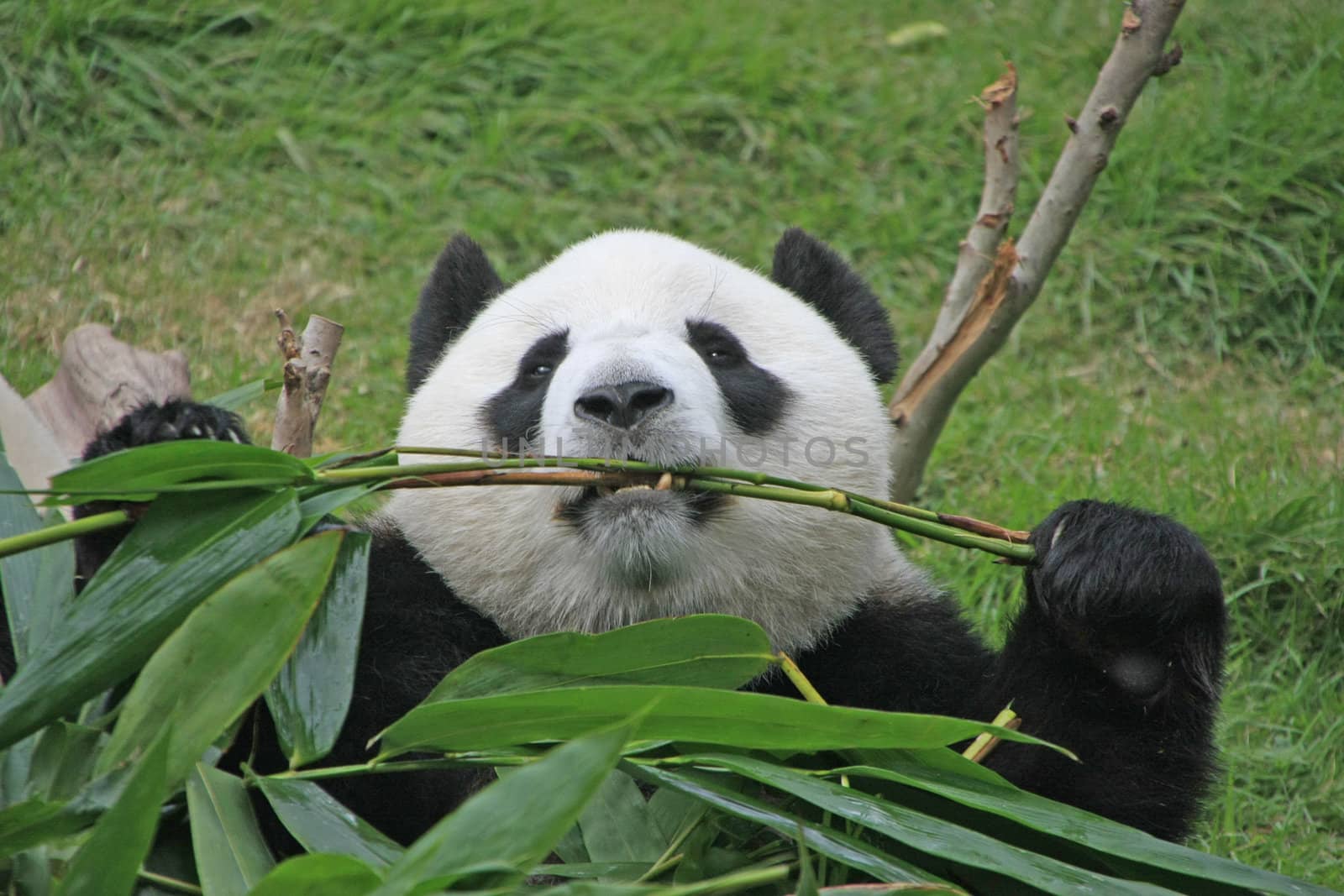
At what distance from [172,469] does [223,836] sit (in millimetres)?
575

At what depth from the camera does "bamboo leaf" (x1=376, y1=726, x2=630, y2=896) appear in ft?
5.76

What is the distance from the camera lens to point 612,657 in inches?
89.7

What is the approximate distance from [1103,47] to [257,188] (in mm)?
4536

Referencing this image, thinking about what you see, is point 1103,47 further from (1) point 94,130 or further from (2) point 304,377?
(2) point 304,377

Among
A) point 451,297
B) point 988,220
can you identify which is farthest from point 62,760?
point 988,220

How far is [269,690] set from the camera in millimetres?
2240

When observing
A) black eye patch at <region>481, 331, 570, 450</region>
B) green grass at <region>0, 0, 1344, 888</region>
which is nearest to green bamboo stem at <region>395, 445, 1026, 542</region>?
black eye patch at <region>481, 331, 570, 450</region>

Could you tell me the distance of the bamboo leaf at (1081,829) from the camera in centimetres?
229

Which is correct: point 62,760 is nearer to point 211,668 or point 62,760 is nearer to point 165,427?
point 211,668

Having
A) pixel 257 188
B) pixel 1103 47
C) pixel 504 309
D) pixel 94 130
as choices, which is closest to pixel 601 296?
pixel 504 309

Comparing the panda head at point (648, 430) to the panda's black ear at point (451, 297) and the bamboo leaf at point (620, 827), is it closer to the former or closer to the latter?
the panda's black ear at point (451, 297)

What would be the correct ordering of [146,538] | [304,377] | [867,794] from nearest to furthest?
[146,538] → [867,794] → [304,377]

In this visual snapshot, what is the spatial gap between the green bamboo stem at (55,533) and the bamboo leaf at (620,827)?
917 millimetres

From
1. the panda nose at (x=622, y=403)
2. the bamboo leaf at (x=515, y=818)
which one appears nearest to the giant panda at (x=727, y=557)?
the panda nose at (x=622, y=403)
